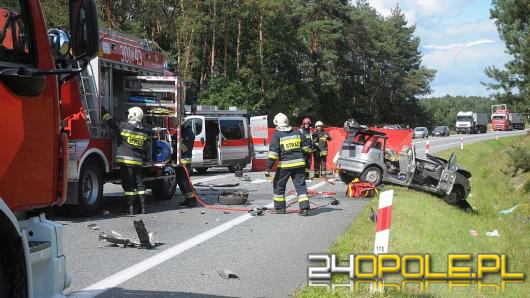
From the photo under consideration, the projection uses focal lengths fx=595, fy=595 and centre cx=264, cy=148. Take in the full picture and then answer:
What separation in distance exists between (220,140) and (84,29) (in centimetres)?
1659

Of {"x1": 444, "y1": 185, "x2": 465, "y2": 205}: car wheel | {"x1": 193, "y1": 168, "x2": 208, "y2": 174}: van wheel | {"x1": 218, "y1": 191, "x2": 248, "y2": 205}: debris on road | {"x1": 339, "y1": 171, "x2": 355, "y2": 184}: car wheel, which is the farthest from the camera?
{"x1": 193, "y1": 168, "x2": 208, "y2": 174}: van wheel

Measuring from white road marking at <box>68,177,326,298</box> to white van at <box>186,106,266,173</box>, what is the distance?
976 cm

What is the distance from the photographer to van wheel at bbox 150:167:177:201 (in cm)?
1264

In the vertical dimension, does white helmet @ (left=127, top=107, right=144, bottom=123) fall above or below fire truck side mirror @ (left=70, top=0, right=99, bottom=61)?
below

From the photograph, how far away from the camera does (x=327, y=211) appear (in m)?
11.7

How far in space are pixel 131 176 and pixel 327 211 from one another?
3.86m

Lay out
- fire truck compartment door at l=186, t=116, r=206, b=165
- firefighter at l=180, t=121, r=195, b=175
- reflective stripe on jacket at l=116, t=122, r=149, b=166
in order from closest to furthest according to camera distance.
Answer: reflective stripe on jacket at l=116, t=122, r=149, b=166 < firefighter at l=180, t=121, r=195, b=175 < fire truck compartment door at l=186, t=116, r=206, b=165

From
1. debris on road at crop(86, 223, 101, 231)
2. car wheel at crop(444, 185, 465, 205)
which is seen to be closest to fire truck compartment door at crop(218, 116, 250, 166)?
car wheel at crop(444, 185, 465, 205)

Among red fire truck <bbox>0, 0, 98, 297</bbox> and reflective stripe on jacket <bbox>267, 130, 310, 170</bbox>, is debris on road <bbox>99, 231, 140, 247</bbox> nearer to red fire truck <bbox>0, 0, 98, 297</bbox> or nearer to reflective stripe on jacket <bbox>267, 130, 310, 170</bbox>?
reflective stripe on jacket <bbox>267, 130, 310, 170</bbox>

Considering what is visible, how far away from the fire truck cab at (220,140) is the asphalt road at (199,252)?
24.9ft

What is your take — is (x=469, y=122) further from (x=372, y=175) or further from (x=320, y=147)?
(x=372, y=175)

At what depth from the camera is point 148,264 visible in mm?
6688

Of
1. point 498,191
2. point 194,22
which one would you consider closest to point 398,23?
point 194,22

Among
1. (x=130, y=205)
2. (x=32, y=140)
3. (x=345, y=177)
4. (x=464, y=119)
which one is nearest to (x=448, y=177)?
(x=345, y=177)
